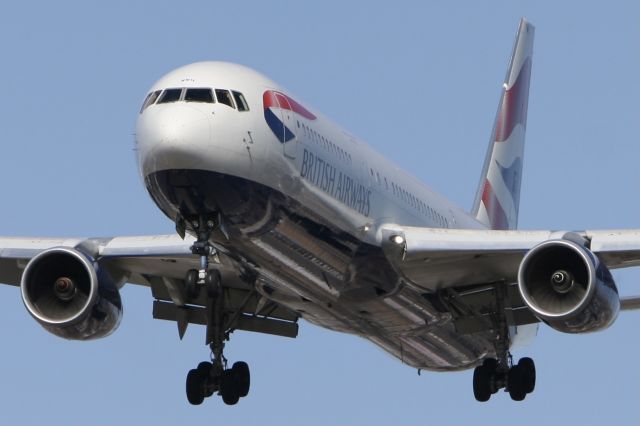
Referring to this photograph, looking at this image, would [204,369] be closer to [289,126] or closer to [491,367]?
[491,367]

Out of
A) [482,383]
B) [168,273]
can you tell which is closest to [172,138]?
[168,273]

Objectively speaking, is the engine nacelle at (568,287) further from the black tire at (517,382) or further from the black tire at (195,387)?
the black tire at (195,387)

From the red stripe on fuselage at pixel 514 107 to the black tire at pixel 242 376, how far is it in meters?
15.5

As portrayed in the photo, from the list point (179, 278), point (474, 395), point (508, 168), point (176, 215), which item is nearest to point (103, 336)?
point (179, 278)

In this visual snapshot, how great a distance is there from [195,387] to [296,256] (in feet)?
19.1

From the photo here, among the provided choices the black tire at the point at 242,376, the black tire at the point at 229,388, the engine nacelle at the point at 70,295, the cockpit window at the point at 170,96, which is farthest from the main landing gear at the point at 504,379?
the cockpit window at the point at 170,96

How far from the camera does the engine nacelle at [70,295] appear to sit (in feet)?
103

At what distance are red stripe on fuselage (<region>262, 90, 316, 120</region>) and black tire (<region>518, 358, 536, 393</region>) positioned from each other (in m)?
7.83

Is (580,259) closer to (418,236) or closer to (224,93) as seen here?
(418,236)

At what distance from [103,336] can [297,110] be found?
20.6 feet

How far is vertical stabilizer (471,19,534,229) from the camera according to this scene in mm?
44959

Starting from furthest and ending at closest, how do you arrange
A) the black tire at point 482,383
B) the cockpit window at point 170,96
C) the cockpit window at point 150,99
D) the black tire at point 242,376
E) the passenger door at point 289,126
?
the black tire at point 482,383
the black tire at point 242,376
the passenger door at point 289,126
the cockpit window at point 150,99
the cockpit window at point 170,96

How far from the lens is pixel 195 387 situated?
111ft

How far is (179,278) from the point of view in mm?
33906
